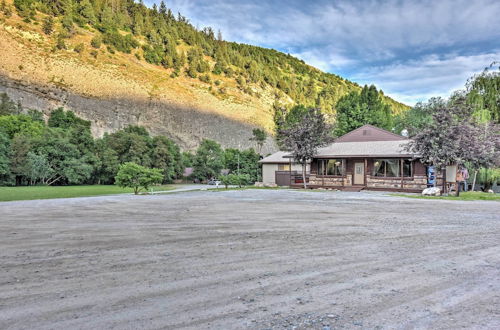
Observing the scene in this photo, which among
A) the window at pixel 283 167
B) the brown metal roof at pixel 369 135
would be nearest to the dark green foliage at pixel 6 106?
the window at pixel 283 167

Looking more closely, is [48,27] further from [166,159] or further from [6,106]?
[166,159]

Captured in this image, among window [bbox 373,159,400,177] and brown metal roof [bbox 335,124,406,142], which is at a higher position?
brown metal roof [bbox 335,124,406,142]

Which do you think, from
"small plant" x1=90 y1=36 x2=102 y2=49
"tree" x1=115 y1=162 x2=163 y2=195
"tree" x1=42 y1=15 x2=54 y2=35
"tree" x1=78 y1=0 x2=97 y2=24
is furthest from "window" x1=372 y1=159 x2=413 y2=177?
"tree" x1=78 y1=0 x2=97 y2=24

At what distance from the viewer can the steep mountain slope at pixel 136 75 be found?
58.4m

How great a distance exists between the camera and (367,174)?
22359 mm

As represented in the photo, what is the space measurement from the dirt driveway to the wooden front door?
15.3 metres

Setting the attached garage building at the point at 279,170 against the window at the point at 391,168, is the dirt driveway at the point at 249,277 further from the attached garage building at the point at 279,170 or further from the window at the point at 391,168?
the attached garage building at the point at 279,170

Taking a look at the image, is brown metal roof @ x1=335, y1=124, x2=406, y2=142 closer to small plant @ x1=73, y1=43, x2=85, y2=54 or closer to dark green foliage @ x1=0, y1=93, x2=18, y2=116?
dark green foliage @ x1=0, y1=93, x2=18, y2=116

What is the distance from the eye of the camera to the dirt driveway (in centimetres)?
284

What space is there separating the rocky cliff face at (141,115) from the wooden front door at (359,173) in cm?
4925

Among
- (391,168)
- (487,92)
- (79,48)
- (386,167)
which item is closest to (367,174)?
(386,167)

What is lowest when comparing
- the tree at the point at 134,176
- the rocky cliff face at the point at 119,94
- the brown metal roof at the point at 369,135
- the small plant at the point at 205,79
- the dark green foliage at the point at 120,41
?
the tree at the point at 134,176

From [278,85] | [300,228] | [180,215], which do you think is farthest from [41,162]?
[278,85]

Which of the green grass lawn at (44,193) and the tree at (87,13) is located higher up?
the tree at (87,13)
